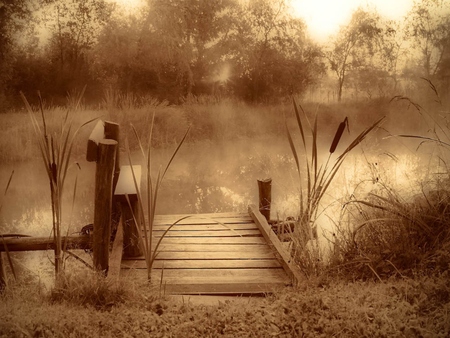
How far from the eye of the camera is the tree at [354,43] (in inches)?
314

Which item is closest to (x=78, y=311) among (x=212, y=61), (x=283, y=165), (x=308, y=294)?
(x=308, y=294)

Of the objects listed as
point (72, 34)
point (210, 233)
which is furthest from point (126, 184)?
point (72, 34)

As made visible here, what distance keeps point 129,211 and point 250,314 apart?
107 cm

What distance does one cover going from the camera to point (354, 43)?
8109 mm

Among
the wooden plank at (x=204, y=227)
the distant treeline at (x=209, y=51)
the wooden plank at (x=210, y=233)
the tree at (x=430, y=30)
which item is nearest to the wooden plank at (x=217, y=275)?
the wooden plank at (x=210, y=233)

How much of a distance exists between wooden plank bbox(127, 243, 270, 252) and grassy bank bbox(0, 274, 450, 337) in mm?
886

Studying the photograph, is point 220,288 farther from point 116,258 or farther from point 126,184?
point 126,184

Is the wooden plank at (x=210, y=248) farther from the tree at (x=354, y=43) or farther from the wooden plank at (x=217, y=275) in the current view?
the tree at (x=354, y=43)

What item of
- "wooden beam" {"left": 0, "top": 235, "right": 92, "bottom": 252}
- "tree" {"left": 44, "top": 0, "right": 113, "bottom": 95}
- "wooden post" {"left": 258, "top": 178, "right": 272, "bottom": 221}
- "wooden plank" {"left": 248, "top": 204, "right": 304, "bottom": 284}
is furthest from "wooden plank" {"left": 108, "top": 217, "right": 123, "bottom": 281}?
"tree" {"left": 44, "top": 0, "right": 113, "bottom": 95}

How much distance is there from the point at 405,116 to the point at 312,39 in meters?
2.46

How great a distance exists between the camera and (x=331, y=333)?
1.59 m

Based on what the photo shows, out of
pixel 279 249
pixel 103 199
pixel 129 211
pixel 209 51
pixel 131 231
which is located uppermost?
pixel 209 51

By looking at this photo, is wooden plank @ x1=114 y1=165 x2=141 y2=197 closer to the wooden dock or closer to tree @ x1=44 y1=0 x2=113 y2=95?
the wooden dock

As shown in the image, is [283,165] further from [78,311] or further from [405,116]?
[78,311]
